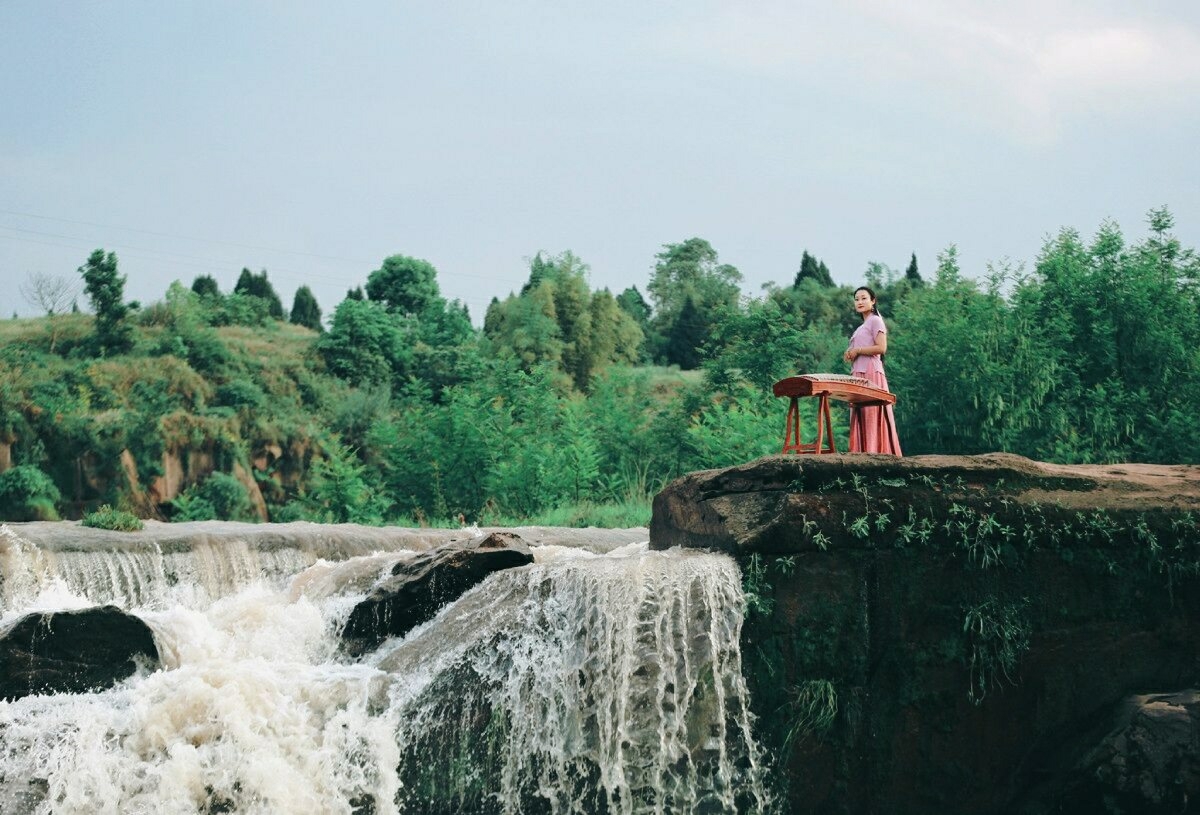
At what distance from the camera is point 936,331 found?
60.3ft

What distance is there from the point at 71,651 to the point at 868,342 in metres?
6.13

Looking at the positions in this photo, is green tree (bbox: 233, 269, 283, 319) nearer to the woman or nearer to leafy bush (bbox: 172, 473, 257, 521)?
leafy bush (bbox: 172, 473, 257, 521)

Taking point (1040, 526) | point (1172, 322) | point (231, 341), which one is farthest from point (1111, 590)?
point (231, 341)

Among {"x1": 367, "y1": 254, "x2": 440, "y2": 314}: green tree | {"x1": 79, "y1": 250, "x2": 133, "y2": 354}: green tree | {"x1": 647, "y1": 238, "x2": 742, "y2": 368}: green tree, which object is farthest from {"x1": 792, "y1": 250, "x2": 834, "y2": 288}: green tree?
{"x1": 79, "y1": 250, "x2": 133, "y2": 354}: green tree

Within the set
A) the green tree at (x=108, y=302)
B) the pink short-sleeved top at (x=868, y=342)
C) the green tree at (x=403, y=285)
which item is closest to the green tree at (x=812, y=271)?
the green tree at (x=403, y=285)

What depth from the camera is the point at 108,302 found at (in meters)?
26.5

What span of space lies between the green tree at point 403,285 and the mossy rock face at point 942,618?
2698 centimetres

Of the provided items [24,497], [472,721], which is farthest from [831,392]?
[24,497]

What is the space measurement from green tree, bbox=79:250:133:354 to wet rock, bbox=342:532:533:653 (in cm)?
1881

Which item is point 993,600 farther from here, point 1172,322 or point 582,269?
point 582,269

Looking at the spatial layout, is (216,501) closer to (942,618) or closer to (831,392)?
(831,392)

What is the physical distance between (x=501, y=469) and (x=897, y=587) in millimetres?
11610

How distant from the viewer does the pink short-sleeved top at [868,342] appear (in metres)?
9.87

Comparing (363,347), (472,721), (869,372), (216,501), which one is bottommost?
(472,721)
